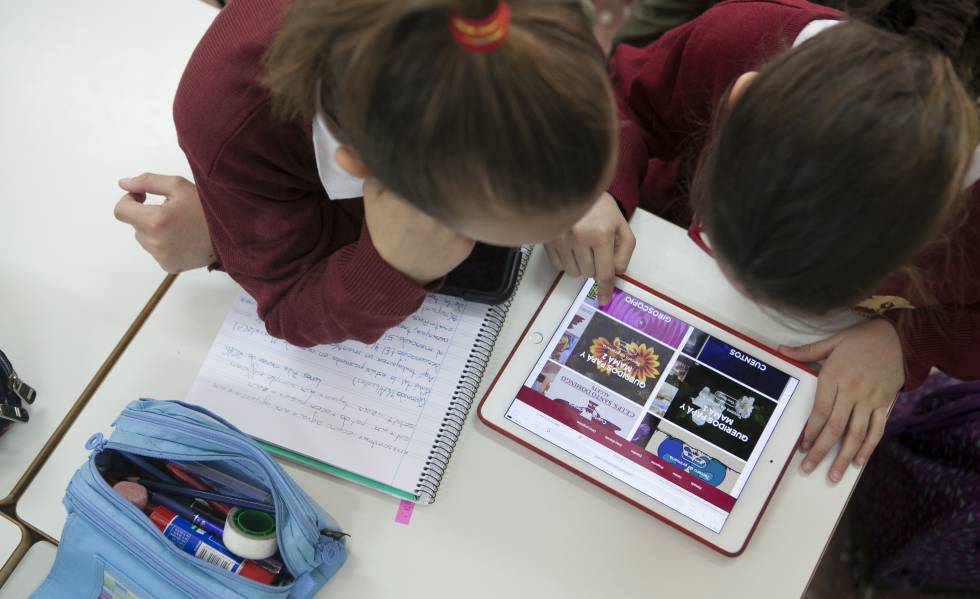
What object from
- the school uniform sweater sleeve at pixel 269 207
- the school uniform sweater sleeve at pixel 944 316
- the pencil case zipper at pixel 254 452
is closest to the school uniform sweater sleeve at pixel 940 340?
the school uniform sweater sleeve at pixel 944 316

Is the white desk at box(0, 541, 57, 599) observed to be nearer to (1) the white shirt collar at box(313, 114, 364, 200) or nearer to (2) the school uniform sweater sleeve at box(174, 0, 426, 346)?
(2) the school uniform sweater sleeve at box(174, 0, 426, 346)

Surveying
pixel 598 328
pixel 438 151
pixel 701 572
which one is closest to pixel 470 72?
pixel 438 151

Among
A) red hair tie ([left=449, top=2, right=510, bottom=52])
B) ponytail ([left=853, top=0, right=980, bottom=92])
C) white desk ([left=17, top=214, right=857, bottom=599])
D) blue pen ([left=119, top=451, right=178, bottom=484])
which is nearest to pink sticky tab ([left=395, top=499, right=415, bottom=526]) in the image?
white desk ([left=17, top=214, right=857, bottom=599])

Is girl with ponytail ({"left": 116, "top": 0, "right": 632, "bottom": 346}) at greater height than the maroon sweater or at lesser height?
lesser

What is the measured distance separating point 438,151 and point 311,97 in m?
0.15

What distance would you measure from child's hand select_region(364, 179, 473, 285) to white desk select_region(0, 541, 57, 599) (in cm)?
48

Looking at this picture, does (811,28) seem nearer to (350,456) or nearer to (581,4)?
(581,4)

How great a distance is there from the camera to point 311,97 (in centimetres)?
51

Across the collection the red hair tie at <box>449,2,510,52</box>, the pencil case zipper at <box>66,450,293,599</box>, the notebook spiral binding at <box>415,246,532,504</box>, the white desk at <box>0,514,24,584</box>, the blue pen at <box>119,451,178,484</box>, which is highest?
the red hair tie at <box>449,2,510,52</box>

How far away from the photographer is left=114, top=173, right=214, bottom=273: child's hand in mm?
777

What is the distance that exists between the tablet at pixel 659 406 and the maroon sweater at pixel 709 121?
0.14m

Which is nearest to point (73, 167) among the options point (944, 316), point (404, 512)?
point (404, 512)

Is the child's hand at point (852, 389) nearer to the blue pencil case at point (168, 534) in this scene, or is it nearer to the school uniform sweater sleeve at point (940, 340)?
the school uniform sweater sleeve at point (940, 340)

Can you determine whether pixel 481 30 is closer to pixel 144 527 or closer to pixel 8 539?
pixel 144 527
